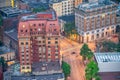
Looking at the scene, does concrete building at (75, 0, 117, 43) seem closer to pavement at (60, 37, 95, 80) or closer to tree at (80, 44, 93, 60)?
pavement at (60, 37, 95, 80)

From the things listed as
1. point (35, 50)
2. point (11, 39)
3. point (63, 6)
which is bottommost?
point (11, 39)

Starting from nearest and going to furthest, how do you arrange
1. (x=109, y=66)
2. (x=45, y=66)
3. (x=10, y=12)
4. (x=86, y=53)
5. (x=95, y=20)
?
(x=45, y=66) < (x=109, y=66) < (x=86, y=53) < (x=95, y=20) < (x=10, y=12)

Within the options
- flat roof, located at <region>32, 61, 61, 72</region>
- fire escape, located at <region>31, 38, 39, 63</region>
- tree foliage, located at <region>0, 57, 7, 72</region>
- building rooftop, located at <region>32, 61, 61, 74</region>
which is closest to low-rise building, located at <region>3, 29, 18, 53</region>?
tree foliage, located at <region>0, 57, 7, 72</region>

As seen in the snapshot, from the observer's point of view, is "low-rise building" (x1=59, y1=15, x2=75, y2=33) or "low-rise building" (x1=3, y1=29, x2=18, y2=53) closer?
"low-rise building" (x1=3, y1=29, x2=18, y2=53)

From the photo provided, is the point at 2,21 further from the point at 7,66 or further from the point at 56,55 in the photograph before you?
the point at 56,55

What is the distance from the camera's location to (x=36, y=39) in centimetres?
9044

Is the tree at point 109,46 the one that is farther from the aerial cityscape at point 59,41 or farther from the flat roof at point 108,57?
the flat roof at point 108,57

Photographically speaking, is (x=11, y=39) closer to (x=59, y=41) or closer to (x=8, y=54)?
(x=8, y=54)

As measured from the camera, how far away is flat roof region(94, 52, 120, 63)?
316 feet

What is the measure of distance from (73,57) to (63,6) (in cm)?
2529

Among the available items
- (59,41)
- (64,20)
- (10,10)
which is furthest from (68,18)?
(59,41)

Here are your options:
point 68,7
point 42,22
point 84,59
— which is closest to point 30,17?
point 42,22

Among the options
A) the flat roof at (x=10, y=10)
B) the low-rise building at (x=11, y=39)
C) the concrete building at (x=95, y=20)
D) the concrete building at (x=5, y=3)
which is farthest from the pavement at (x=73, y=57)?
the concrete building at (x=5, y=3)

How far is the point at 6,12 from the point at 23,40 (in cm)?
2902
